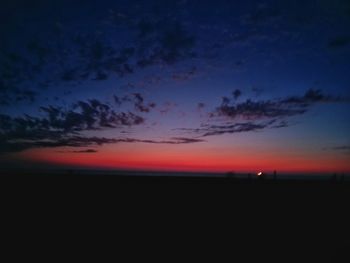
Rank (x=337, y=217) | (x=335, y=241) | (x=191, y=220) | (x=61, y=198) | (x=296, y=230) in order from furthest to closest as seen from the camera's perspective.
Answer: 1. (x=61, y=198)
2. (x=337, y=217)
3. (x=191, y=220)
4. (x=296, y=230)
5. (x=335, y=241)

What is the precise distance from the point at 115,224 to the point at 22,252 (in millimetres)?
3903

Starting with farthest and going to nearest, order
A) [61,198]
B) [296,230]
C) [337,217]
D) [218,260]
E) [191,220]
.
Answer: [61,198] → [337,217] → [191,220] → [296,230] → [218,260]

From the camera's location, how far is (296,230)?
1134 cm

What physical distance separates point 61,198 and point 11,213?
14.7 ft

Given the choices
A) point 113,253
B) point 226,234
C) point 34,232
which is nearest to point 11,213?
point 34,232

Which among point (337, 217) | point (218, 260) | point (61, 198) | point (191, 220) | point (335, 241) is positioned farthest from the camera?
point (61, 198)

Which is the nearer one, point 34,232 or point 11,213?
point 34,232

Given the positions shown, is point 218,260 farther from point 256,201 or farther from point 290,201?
point 290,201

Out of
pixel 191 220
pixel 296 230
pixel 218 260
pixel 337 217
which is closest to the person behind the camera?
pixel 218 260

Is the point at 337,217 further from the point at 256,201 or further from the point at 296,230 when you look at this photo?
the point at 256,201

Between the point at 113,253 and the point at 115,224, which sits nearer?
the point at 113,253

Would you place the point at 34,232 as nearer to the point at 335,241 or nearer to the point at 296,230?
the point at 296,230

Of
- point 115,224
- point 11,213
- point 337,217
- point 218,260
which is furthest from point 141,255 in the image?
point 337,217

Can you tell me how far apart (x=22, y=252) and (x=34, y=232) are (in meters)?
2.01
